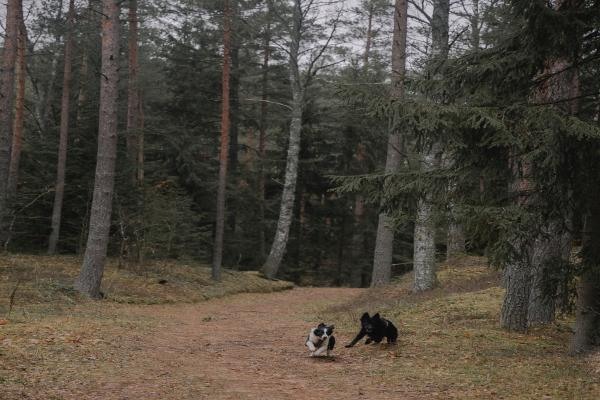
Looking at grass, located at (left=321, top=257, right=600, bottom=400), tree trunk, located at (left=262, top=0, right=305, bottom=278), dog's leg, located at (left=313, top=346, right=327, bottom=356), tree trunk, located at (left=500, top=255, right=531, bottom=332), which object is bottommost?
dog's leg, located at (left=313, top=346, right=327, bottom=356)

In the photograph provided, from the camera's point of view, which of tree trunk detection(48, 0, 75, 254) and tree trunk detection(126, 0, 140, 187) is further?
tree trunk detection(126, 0, 140, 187)

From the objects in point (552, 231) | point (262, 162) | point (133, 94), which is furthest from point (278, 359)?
point (262, 162)

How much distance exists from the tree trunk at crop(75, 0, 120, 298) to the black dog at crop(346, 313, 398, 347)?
817 centimetres

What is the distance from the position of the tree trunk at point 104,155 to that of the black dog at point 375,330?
8167 mm

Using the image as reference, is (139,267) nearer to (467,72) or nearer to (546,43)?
(467,72)

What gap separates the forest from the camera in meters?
7.58

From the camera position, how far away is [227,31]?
875 inches

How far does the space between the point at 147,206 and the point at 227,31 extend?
7625 millimetres

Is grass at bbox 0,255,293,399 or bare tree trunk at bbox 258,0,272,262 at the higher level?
bare tree trunk at bbox 258,0,272,262

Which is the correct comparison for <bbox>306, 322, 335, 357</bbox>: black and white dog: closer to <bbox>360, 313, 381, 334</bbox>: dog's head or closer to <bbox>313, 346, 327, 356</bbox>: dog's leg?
<bbox>313, 346, 327, 356</bbox>: dog's leg

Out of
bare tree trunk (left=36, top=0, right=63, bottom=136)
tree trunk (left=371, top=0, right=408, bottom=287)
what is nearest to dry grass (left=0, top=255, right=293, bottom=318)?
tree trunk (left=371, top=0, right=408, bottom=287)

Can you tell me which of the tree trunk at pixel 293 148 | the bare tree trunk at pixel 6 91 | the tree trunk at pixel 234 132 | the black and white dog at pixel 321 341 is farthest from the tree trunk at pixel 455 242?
the bare tree trunk at pixel 6 91

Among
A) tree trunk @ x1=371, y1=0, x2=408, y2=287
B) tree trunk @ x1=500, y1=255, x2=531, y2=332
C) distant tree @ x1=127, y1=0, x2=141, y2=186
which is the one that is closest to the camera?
tree trunk @ x1=500, y1=255, x2=531, y2=332

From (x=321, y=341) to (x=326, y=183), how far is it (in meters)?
25.6
